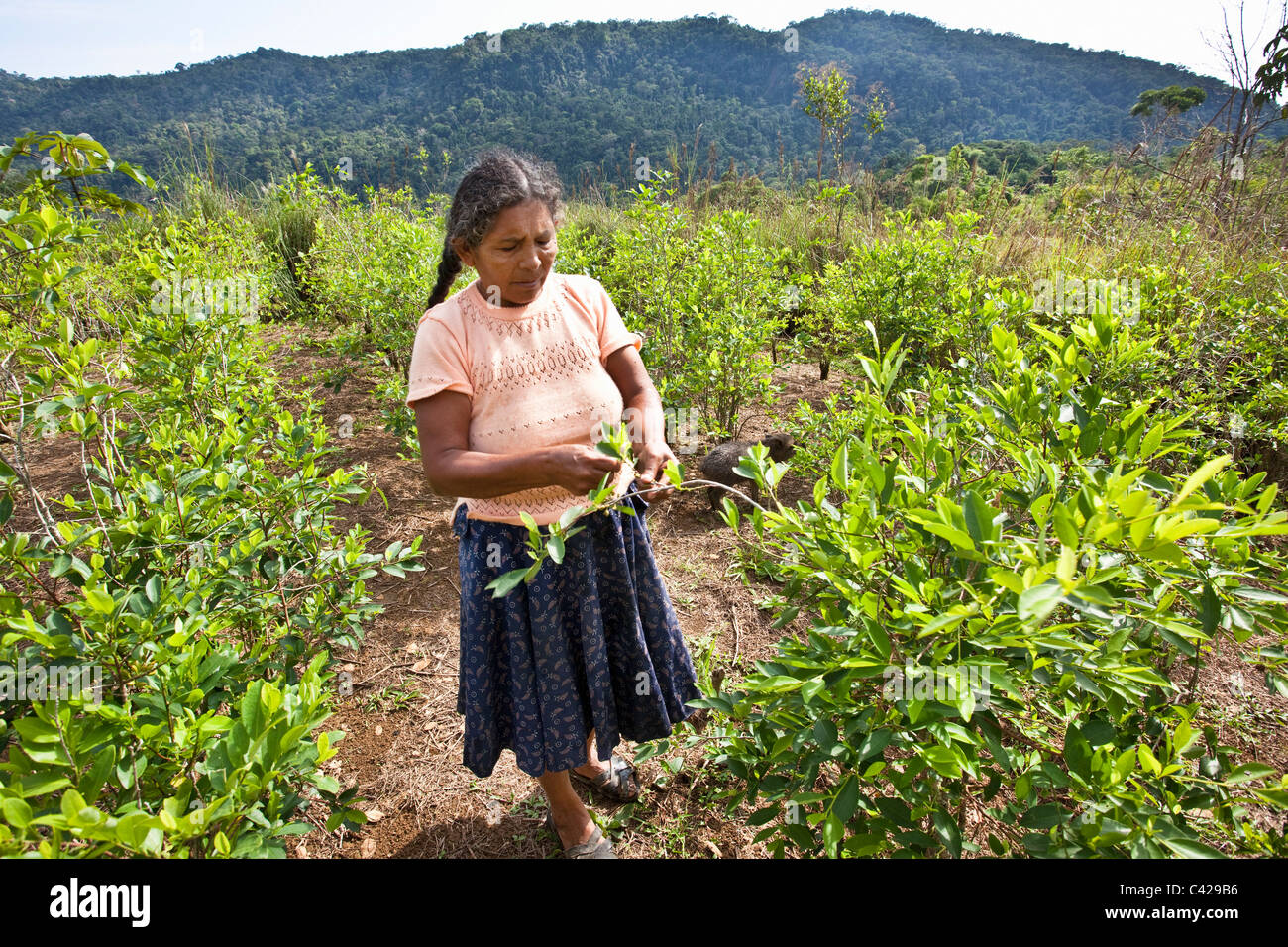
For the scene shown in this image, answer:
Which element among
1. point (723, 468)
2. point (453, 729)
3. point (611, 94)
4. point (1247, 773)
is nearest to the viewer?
point (1247, 773)

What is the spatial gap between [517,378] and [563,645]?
27.1 inches

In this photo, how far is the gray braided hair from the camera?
1460mm

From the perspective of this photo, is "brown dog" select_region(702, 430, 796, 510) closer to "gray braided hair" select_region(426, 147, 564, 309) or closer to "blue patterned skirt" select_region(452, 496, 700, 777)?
"blue patterned skirt" select_region(452, 496, 700, 777)

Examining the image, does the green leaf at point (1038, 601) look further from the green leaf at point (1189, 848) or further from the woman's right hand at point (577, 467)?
the woman's right hand at point (577, 467)

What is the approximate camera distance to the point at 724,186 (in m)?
9.66

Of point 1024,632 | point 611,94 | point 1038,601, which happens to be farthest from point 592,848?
point 611,94

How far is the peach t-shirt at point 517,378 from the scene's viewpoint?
57.4 inches

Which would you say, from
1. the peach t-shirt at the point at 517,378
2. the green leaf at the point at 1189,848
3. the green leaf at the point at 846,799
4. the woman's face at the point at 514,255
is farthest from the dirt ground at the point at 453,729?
the woman's face at the point at 514,255

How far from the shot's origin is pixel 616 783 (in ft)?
6.87

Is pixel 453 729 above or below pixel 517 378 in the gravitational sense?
below

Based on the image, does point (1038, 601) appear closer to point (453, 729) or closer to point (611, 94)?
point (453, 729)

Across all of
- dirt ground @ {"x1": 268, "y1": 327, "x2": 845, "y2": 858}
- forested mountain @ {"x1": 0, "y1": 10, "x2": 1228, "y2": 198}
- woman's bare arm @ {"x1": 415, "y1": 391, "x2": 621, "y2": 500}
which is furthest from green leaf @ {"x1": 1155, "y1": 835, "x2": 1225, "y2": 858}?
forested mountain @ {"x1": 0, "y1": 10, "x2": 1228, "y2": 198}
